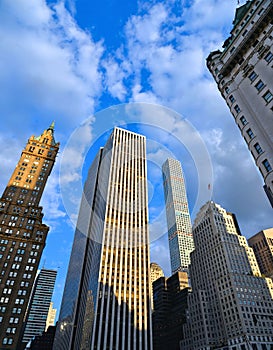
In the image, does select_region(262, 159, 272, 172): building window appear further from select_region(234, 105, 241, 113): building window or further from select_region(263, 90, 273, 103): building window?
select_region(234, 105, 241, 113): building window

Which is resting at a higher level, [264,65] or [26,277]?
[264,65]

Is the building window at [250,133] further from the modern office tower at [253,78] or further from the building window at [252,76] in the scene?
the building window at [252,76]

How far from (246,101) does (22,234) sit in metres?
92.6

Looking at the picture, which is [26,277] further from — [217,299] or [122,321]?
[217,299]

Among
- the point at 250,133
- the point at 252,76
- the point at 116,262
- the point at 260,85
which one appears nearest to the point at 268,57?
the point at 252,76

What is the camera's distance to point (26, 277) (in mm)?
89062

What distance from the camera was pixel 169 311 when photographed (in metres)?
178

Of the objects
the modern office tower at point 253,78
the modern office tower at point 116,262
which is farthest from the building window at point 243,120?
the modern office tower at point 116,262

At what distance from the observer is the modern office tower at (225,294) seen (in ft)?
378

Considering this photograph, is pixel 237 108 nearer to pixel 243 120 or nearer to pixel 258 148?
pixel 243 120

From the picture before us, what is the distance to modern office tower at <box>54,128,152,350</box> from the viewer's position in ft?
330

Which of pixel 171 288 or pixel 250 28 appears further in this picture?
pixel 171 288

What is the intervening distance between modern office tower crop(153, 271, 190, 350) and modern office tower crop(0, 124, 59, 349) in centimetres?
10227

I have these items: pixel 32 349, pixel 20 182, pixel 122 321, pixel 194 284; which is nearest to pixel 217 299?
pixel 194 284
